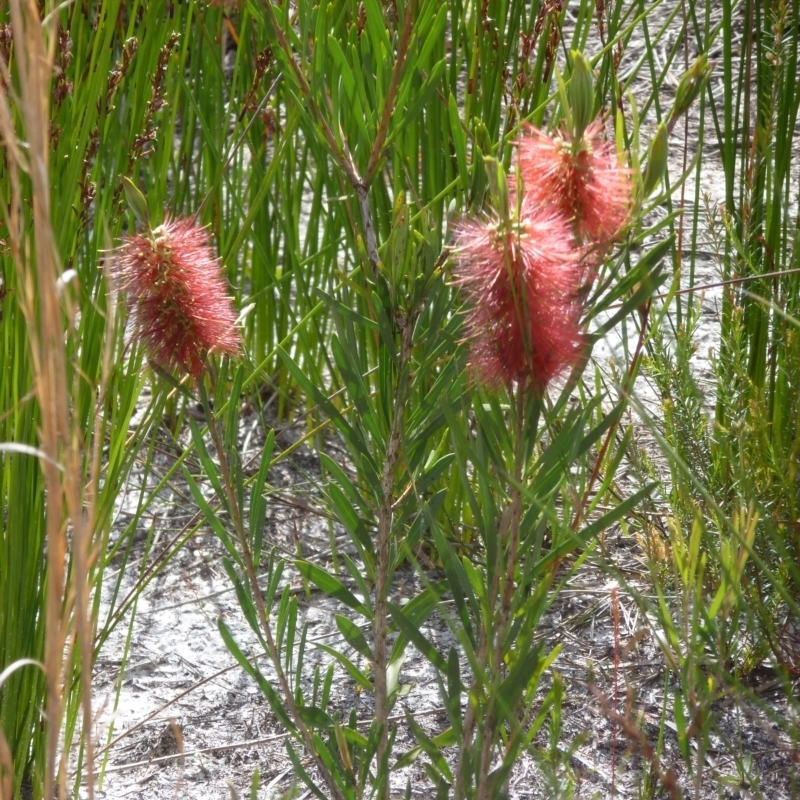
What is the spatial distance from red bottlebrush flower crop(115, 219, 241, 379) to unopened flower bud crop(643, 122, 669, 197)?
32 cm

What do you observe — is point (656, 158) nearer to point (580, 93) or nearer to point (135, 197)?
point (580, 93)

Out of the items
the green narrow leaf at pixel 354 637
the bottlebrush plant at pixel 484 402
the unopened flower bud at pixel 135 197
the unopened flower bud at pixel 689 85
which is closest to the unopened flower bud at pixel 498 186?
the bottlebrush plant at pixel 484 402

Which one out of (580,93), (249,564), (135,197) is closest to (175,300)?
(135,197)

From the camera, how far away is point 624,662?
1.28m

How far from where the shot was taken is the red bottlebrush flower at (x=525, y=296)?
22.2 inches

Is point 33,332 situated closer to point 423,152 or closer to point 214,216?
point 423,152

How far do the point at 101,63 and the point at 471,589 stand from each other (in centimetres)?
66

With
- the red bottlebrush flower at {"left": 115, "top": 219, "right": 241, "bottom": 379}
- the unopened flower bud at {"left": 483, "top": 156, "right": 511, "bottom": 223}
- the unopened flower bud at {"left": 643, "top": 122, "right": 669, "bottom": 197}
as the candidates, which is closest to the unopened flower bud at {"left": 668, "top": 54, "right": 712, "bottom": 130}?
the unopened flower bud at {"left": 643, "top": 122, "right": 669, "bottom": 197}

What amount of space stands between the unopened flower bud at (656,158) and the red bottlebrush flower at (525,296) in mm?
59

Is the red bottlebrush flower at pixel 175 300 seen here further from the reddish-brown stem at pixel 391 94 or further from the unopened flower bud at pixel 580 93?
the unopened flower bud at pixel 580 93

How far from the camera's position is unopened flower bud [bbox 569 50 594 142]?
1.74 ft

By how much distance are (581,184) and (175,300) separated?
0.31 m

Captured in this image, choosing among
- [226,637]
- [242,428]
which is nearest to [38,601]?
[226,637]

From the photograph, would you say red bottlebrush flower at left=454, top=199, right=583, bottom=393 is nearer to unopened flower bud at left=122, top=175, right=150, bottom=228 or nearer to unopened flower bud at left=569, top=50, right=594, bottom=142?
unopened flower bud at left=569, top=50, right=594, bottom=142
